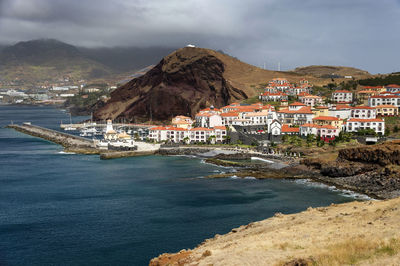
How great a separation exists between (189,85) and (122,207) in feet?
381

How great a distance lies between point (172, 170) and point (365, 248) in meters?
50.5

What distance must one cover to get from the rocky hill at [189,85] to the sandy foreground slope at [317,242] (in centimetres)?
11728

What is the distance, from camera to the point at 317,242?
2147 centimetres

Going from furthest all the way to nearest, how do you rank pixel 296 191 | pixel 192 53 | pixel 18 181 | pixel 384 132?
1. pixel 192 53
2. pixel 384 132
3. pixel 18 181
4. pixel 296 191

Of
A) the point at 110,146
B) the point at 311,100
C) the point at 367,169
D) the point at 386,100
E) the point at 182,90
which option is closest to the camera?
the point at 367,169

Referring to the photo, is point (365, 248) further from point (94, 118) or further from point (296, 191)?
point (94, 118)

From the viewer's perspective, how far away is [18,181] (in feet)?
197

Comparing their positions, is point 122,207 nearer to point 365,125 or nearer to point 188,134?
point 188,134

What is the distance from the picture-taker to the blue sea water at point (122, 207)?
33.8m

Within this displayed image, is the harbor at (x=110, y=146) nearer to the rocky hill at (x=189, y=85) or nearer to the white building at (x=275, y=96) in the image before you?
the white building at (x=275, y=96)

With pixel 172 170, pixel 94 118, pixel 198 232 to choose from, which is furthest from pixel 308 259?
pixel 94 118

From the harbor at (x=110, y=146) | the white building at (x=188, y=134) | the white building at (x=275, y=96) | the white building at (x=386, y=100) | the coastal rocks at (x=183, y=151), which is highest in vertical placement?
the white building at (x=275, y=96)

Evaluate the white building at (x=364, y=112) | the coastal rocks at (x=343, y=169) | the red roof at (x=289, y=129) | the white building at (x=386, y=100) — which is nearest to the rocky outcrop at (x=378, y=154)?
the coastal rocks at (x=343, y=169)

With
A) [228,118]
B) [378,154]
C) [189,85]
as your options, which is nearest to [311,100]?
[228,118]
